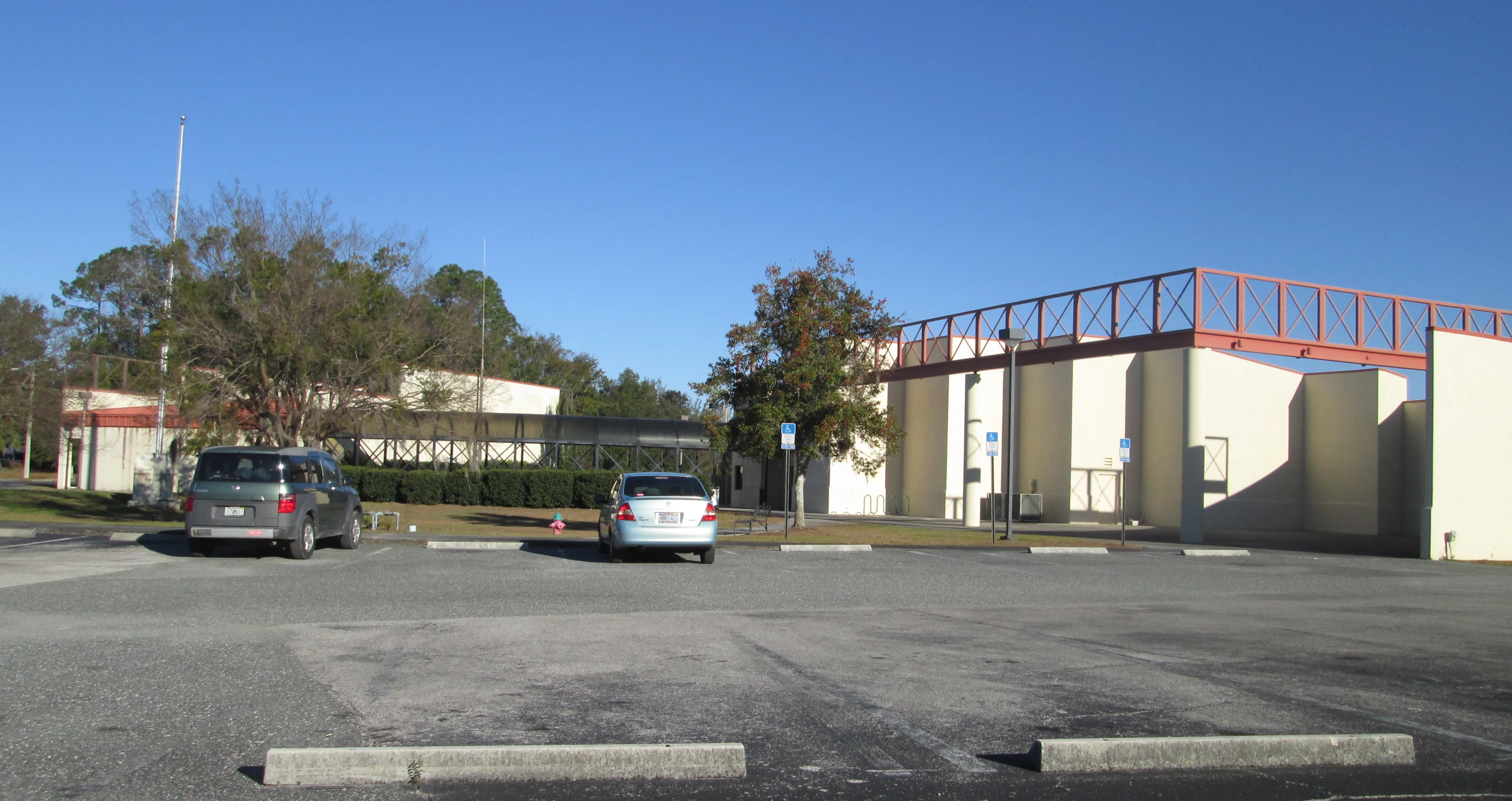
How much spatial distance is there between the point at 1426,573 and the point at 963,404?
20.0 meters

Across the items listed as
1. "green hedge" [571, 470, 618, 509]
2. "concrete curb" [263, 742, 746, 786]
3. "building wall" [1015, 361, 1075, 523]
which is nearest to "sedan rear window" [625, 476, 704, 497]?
"concrete curb" [263, 742, 746, 786]

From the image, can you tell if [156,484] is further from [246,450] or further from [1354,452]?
[1354,452]

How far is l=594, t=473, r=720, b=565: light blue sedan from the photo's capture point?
57.3 feet

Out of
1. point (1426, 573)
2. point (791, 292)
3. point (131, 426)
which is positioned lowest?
point (1426, 573)

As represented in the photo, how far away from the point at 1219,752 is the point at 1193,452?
1079 inches

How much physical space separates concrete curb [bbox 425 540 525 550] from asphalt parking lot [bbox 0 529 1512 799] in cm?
492

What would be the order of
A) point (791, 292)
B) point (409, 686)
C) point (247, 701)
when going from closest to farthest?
point (247, 701) → point (409, 686) → point (791, 292)

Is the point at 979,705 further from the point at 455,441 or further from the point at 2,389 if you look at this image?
the point at 455,441

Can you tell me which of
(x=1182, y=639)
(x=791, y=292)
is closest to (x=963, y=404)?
(x=791, y=292)

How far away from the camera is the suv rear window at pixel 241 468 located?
16.3 metres

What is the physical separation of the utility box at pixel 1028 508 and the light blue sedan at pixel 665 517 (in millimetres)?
23334

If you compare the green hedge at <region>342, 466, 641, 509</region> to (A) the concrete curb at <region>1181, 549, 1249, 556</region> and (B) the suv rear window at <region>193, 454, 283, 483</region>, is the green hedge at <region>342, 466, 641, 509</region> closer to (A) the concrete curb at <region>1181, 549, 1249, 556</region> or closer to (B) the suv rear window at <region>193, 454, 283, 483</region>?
(A) the concrete curb at <region>1181, 549, 1249, 556</region>

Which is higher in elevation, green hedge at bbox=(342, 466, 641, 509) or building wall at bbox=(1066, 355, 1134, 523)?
building wall at bbox=(1066, 355, 1134, 523)

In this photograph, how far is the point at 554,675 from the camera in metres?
7.65
